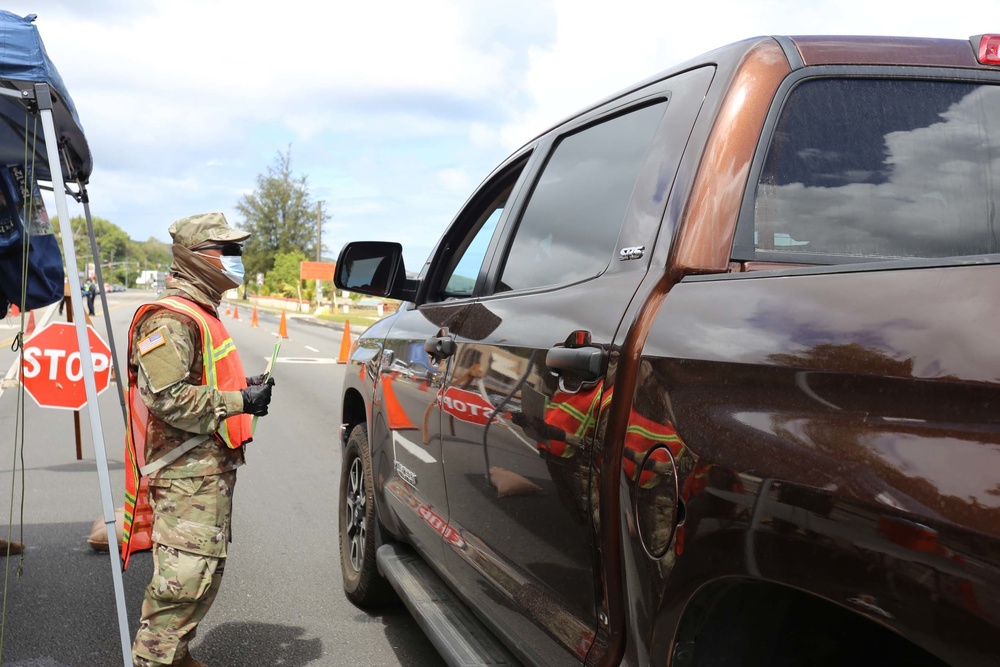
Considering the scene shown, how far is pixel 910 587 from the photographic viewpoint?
1226 millimetres

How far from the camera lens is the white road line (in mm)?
3352

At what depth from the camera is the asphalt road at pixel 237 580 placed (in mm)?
4152

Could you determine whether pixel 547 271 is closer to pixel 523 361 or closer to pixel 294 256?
pixel 523 361

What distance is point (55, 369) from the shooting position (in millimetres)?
7426

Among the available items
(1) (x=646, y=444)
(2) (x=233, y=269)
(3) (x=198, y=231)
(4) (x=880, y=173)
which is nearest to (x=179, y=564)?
(2) (x=233, y=269)

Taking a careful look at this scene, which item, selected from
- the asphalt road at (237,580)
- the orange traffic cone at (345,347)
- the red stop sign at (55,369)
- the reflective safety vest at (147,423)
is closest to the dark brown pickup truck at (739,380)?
the reflective safety vest at (147,423)

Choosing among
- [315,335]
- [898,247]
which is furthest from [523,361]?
[315,335]

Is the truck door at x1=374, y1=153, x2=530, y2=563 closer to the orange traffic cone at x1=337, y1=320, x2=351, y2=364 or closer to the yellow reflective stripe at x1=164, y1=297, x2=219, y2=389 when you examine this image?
→ the yellow reflective stripe at x1=164, y1=297, x2=219, y2=389

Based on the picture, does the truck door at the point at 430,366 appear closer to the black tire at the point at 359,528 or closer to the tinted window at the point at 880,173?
the black tire at the point at 359,528

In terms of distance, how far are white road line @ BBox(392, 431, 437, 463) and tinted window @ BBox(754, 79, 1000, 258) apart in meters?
1.68

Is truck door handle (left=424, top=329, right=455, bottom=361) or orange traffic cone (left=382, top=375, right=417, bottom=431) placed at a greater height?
truck door handle (left=424, top=329, right=455, bottom=361)

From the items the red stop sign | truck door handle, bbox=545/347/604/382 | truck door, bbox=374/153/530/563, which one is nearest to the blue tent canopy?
truck door, bbox=374/153/530/563

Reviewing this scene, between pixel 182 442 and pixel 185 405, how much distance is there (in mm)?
221

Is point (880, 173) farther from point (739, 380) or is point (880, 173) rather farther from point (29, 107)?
point (29, 107)
